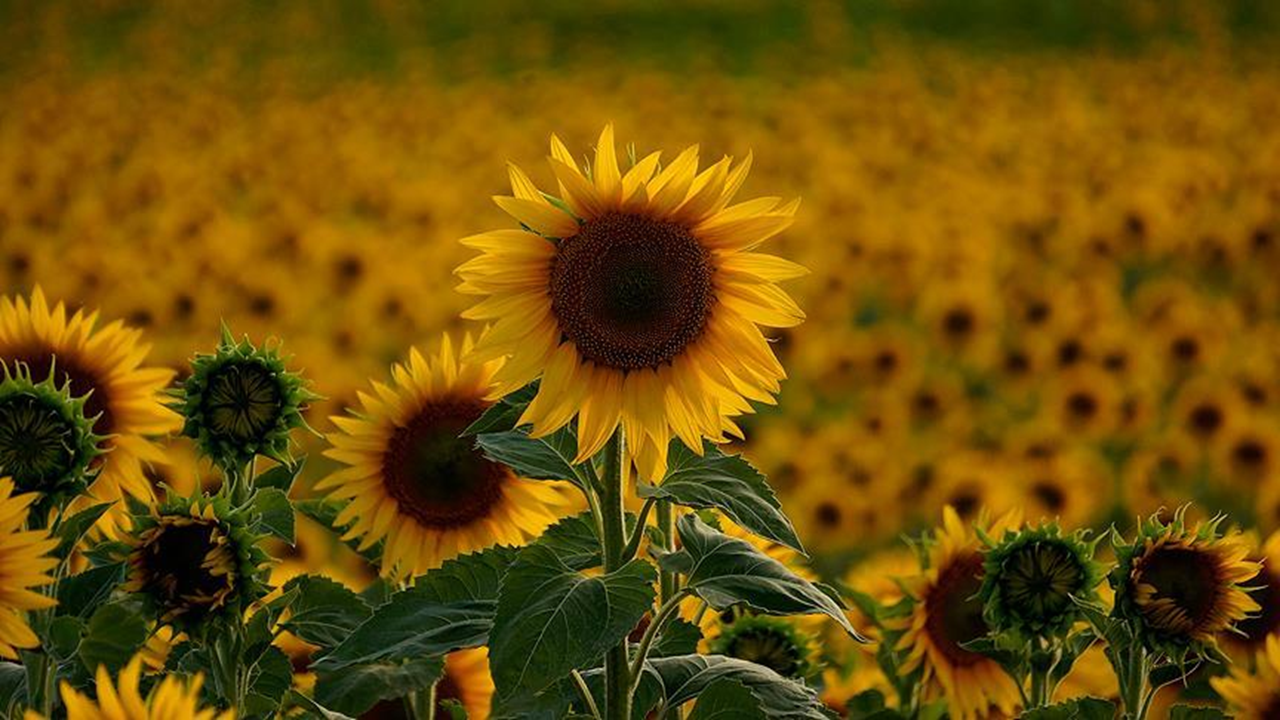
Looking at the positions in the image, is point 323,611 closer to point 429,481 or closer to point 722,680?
point 429,481

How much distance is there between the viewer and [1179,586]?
72.9 inches

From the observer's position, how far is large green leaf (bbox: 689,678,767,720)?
1714mm

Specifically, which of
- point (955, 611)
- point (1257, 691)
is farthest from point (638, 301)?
point (1257, 691)

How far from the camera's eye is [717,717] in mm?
1732

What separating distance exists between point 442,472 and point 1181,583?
961mm

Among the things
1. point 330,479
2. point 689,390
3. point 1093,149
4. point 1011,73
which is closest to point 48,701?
point 330,479

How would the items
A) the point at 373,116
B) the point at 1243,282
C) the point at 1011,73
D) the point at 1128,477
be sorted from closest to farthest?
the point at 1128,477 → the point at 1243,282 → the point at 373,116 → the point at 1011,73

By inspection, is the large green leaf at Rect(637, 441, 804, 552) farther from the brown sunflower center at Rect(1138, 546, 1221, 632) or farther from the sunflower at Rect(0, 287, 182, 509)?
the sunflower at Rect(0, 287, 182, 509)

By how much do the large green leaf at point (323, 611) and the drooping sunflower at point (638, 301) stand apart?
360 mm

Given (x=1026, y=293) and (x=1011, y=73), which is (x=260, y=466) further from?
(x=1011, y=73)

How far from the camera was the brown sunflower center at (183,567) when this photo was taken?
1.70 metres

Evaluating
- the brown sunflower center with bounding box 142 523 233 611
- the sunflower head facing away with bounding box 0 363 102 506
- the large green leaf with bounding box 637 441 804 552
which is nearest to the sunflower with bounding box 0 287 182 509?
the sunflower head facing away with bounding box 0 363 102 506

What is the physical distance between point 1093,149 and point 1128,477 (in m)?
4.77

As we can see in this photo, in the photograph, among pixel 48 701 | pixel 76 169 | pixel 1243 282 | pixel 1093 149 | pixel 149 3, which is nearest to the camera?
pixel 48 701
